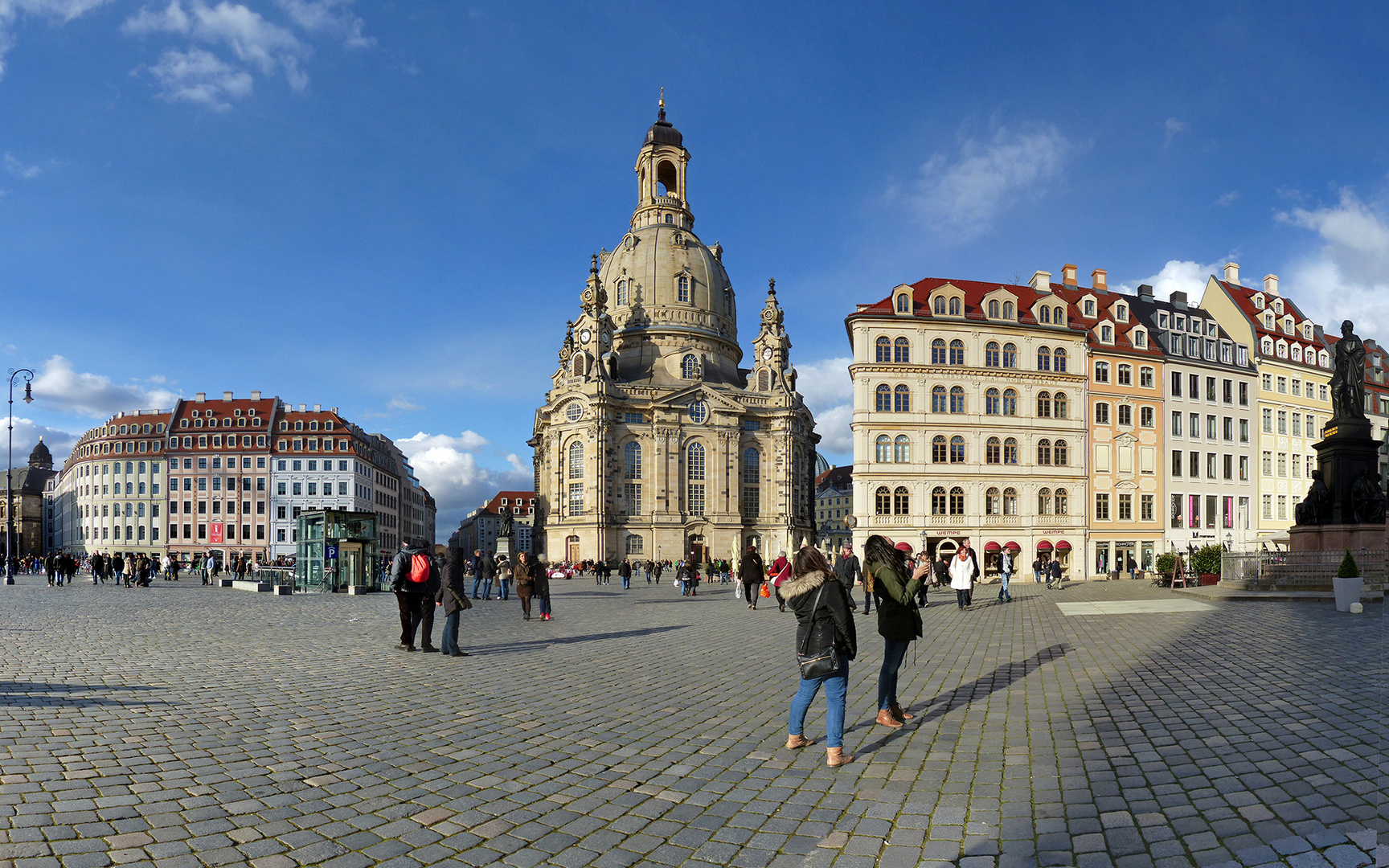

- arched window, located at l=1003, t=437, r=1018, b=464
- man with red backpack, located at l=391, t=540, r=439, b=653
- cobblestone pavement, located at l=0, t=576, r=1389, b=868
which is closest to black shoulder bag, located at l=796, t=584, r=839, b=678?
cobblestone pavement, located at l=0, t=576, r=1389, b=868

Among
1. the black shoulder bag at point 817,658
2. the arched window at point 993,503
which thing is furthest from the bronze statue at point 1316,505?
the black shoulder bag at point 817,658

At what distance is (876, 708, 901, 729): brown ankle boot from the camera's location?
26.5ft

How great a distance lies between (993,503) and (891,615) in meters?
44.9

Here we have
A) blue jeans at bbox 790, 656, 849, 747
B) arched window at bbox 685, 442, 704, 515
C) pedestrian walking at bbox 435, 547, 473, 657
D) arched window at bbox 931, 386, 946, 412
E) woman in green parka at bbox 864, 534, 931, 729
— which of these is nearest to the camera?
blue jeans at bbox 790, 656, 849, 747

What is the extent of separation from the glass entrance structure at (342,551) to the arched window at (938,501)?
30.7 meters

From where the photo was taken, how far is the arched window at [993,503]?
50013 millimetres

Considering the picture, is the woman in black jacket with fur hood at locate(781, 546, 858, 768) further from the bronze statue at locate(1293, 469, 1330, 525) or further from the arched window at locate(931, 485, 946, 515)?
the arched window at locate(931, 485, 946, 515)

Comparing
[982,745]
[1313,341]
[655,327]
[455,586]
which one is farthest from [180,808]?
[655,327]

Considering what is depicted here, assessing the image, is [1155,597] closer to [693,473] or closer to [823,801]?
[823,801]

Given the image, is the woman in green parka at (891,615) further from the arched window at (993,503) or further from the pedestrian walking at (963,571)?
the arched window at (993,503)

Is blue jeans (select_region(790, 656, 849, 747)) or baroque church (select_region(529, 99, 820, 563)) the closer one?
blue jeans (select_region(790, 656, 849, 747))

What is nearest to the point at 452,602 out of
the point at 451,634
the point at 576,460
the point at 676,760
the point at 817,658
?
the point at 451,634

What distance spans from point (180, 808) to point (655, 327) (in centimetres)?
8564

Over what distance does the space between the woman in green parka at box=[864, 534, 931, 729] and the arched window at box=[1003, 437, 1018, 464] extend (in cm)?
4520
